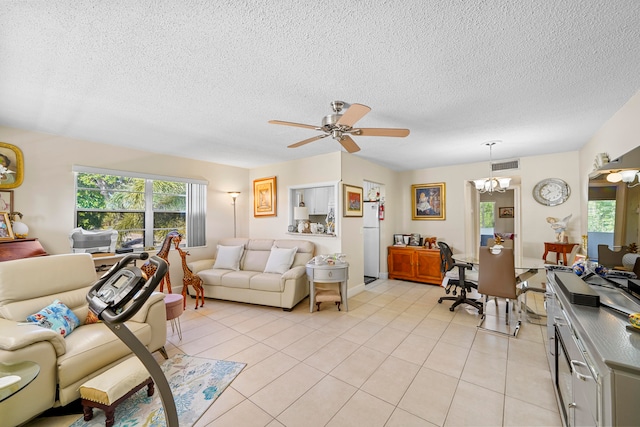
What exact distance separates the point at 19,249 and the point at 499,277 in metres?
5.45

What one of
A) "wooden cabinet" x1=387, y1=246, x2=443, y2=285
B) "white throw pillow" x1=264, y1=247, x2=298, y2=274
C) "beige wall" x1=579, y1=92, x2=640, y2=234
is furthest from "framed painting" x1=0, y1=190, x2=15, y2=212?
"beige wall" x1=579, y1=92, x2=640, y2=234

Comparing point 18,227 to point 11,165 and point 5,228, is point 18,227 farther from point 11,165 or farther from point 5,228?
point 11,165

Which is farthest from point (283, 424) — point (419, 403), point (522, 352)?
point (522, 352)

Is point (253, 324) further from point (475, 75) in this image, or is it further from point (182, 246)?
point (475, 75)

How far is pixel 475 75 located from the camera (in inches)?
76.9

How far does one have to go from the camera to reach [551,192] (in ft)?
14.3

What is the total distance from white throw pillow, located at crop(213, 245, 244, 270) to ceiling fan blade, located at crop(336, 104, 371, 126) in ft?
10.7

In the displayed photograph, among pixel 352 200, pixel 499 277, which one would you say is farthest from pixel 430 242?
pixel 499 277

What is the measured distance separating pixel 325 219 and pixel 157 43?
355 cm

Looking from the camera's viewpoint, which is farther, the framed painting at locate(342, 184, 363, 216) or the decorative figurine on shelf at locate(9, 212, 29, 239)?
the framed painting at locate(342, 184, 363, 216)

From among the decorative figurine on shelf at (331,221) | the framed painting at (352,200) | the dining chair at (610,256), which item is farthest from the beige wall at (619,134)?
the decorative figurine on shelf at (331,221)

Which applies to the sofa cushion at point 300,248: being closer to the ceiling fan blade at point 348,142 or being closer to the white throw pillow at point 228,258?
the white throw pillow at point 228,258

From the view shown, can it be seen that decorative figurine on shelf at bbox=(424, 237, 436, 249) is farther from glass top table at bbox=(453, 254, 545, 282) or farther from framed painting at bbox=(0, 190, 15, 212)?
framed painting at bbox=(0, 190, 15, 212)

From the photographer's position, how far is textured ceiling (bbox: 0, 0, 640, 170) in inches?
53.5
